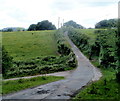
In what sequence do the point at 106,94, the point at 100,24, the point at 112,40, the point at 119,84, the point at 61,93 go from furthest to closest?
the point at 100,24 < the point at 112,40 < the point at 119,84 < the point at 61,93 < the point at 106,94

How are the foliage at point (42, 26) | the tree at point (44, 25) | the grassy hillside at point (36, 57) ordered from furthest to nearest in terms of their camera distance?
the foliage at point (42, 26) → the tree at point (44, 25) → the grassy hillside at point (36, 57)

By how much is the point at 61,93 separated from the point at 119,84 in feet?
21.1

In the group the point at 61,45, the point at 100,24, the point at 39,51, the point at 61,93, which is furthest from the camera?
the point at 100,24

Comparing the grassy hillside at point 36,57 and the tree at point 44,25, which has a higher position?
the tree at point 44,25

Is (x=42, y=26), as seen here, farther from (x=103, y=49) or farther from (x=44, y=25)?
(x=103, y=49)

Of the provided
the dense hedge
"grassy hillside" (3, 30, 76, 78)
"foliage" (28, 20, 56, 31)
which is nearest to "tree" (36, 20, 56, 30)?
"foliage" (28, 20, 56, 31)

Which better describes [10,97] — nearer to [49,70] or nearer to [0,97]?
[0,97]

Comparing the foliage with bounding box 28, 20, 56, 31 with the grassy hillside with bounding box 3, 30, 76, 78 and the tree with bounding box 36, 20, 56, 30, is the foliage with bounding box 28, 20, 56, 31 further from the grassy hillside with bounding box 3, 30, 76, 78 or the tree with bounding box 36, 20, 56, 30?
the grassy hillside with bounding box 3, 30, 76, 78

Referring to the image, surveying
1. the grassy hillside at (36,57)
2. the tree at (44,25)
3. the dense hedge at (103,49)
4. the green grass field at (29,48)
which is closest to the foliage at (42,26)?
the tree at (44,25)

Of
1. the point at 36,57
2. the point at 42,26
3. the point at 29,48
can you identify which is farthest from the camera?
the point at 42,26

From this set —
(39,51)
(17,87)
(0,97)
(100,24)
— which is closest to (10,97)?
(0,97)

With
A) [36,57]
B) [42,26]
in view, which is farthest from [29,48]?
[42,26]

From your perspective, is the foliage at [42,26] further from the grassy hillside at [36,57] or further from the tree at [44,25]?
the grassy hillside at [36,57]

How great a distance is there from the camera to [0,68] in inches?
910
